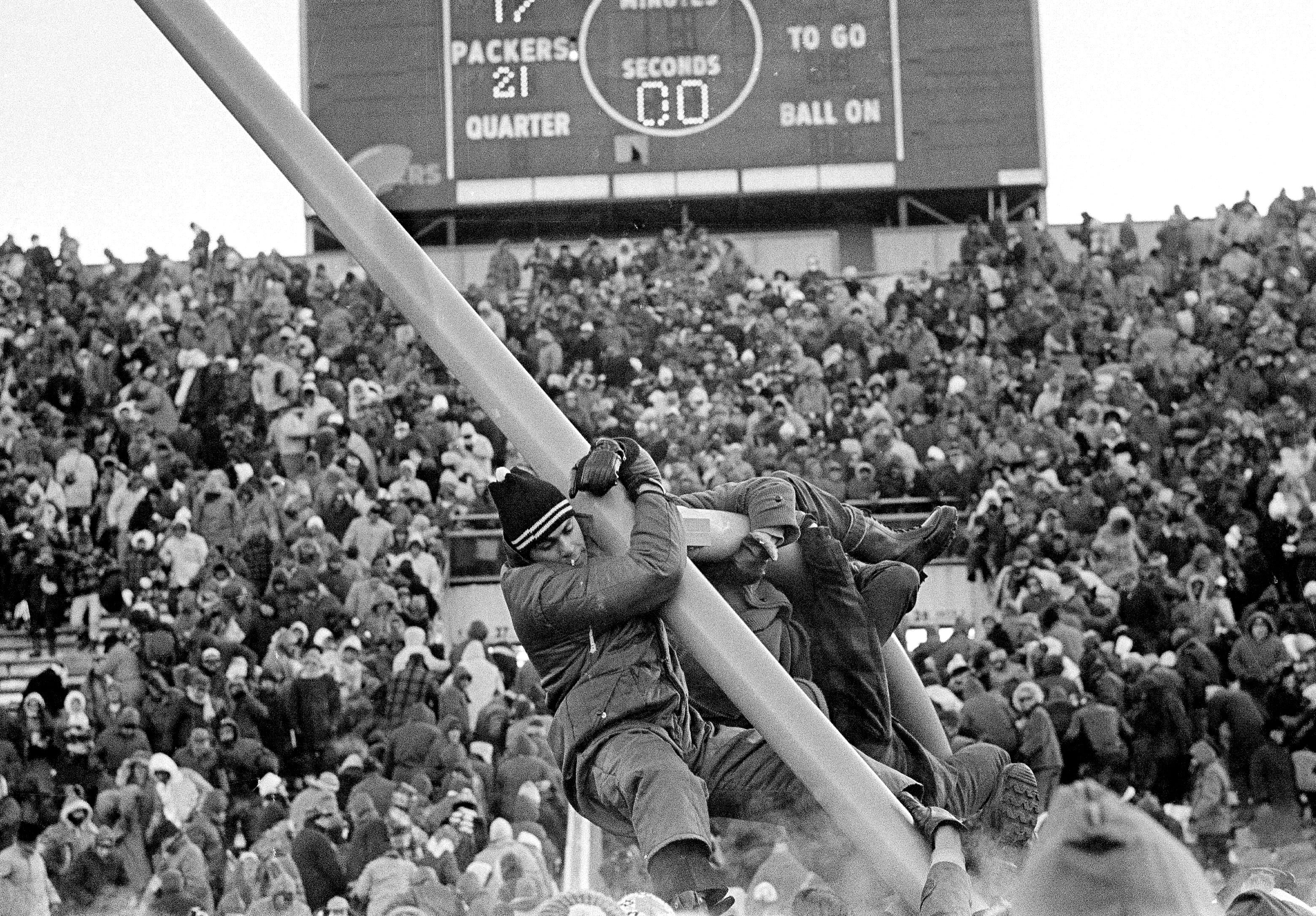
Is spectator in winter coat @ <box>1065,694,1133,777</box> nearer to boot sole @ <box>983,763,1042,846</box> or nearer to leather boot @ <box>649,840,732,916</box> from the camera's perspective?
boot sole @ <box>983,763,1042,846</box>

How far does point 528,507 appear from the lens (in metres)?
4.25

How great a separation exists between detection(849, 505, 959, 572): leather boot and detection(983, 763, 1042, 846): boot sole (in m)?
0.46

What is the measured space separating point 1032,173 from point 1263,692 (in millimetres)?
13908

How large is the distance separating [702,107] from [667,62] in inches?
23.9

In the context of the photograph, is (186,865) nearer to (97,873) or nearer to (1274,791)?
(97,873)

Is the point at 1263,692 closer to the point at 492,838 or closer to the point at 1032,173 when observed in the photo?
the point at 492,838

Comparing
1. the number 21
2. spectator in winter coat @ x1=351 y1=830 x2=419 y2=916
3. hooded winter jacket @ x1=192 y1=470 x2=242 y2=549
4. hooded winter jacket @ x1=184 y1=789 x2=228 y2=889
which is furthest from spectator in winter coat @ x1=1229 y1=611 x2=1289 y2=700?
the number 21

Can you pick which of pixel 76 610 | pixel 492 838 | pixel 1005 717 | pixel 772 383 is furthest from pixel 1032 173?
pixel 492 838

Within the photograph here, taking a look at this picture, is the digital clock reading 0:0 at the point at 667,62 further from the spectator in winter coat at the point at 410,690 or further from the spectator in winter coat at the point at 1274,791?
the spectator in winter coat at the point at 1274,791

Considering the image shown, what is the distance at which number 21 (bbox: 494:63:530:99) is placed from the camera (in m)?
24.9

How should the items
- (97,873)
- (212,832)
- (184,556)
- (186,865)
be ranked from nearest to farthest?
(186,865) → (97,873) → (212,832) → (184,556)

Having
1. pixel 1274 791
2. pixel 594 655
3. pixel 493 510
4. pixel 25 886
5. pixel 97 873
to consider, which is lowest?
pixel 1274 791

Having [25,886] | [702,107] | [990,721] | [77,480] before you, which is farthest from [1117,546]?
[702,107]

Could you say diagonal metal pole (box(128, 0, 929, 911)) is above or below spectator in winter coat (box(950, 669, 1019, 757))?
above
